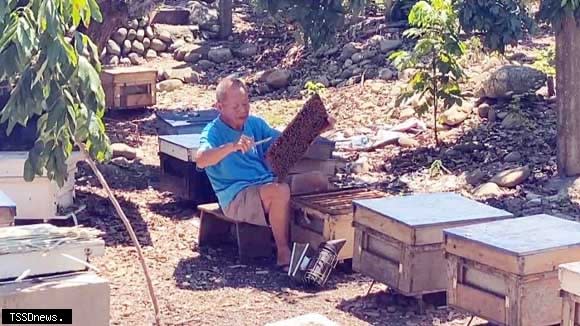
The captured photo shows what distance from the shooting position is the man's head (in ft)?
20.8

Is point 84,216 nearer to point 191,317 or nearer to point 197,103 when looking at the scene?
point 191,317

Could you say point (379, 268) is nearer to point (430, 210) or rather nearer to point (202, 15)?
point (430, 210)

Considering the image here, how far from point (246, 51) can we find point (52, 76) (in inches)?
422

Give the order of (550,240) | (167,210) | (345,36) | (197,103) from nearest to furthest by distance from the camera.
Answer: (550,240) → (167,210) → (197,103) → (345,36)

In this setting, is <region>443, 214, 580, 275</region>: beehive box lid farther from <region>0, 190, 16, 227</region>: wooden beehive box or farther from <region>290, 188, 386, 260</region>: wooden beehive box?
<region>0, 190, 16, 227</region>: wooden beehive box

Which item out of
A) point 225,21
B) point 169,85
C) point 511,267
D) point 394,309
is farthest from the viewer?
point 225,21

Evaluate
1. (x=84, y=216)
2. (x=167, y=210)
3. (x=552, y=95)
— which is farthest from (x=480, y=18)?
(x=84, y=216)

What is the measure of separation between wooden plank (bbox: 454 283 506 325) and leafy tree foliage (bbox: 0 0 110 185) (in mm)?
1777

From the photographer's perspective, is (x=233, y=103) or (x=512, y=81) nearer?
(x=233, y=103)

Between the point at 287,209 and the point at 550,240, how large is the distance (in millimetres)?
1934

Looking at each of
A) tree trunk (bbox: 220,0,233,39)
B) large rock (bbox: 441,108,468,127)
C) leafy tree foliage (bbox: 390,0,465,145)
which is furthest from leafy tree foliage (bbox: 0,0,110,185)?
tree trunk (bbox: 220,0,233,39)

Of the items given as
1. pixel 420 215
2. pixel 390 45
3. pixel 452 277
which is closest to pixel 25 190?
pixel 420 215

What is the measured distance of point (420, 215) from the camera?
540cm

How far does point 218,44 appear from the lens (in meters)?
15.4
